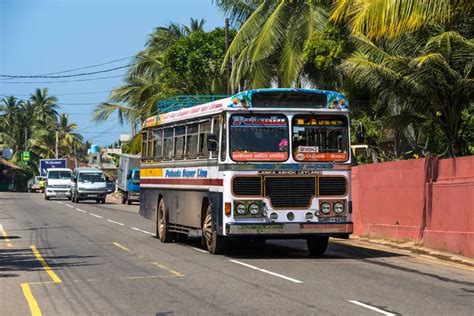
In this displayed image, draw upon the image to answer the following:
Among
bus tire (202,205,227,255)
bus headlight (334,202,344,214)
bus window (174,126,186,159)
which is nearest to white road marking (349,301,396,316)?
bus headlight (334,202,344,214)

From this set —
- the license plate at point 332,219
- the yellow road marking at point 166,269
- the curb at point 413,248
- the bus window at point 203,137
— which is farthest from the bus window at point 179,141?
the curb at point 413,248

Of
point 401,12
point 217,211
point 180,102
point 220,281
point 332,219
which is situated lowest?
point 220,281

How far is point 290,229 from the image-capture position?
580 inches

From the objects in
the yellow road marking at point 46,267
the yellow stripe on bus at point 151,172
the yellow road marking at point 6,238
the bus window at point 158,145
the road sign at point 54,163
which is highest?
the road sign at point 54,163

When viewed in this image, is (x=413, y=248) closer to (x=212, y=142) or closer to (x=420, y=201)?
(x=420, y=201)

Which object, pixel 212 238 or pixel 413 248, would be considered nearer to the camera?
pixel 212 238

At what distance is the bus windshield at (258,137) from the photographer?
14.8 m

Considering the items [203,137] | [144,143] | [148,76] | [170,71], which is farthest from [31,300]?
[148,76]

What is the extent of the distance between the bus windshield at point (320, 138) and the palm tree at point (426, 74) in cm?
259

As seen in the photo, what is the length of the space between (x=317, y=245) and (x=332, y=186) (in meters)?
1.84

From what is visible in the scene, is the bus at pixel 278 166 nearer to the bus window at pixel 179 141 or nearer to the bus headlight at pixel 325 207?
the bus headlight at pixel 325 207

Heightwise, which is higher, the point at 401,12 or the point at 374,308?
the point at 401,12

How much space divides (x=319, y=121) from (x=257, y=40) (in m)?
11.9

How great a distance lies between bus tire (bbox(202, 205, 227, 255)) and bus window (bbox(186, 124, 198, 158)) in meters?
1.63
